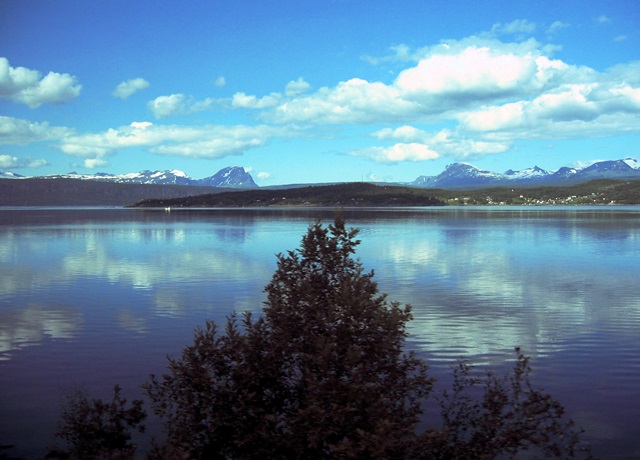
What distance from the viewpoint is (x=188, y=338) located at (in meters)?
21.5

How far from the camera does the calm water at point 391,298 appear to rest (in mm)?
15367

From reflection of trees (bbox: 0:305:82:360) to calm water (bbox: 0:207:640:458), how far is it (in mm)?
69

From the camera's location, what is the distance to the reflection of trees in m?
21.6

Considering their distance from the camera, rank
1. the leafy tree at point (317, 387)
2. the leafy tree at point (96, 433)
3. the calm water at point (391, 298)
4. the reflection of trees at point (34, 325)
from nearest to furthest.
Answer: the leafy tree at point (317, 387) → the leafy tree at point (96, 433) → the calm water at point (391, 298) → the reflection of trees at point (34, 325)

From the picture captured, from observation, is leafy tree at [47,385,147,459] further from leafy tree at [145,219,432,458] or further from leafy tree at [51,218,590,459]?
leafy tree at [145,219,432,458]

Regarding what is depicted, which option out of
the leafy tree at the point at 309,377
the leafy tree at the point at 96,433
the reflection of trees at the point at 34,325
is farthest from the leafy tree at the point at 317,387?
the reflection of trees at the point at 34,325

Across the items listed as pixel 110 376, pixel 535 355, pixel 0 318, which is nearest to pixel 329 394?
pixel 110 376

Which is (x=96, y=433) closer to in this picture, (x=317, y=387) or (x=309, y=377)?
(x=309, y=377)

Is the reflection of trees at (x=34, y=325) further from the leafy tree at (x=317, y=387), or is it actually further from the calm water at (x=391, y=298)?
the leafy tree at (x=317, y=387)

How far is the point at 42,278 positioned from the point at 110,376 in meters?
26.5

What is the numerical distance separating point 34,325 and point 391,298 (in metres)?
17.1

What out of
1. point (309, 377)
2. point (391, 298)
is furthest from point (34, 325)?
point (309, 377)

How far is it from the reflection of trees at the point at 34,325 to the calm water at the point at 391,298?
69 millimetres

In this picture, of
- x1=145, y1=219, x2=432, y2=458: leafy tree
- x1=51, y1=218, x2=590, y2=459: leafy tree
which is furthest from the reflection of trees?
x1=145, y1=219, x2=432, y2=458: leafy tree
